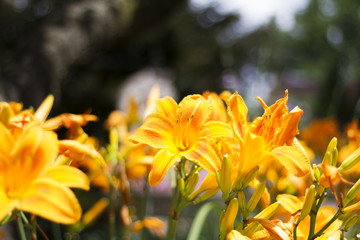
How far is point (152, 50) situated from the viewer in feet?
29.8

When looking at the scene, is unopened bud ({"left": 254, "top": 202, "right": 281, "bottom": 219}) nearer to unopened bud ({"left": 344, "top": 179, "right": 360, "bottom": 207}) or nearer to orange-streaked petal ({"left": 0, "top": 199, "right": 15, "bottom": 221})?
unopened bud ({"left": 344, "top": 179, "right": 360, "bottom": 207})

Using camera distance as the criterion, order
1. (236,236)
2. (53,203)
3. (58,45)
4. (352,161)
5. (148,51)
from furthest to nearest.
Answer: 1. (148,51)
2. (58,45)
3. (352,161)
4. (236,236)
5. (53,203)

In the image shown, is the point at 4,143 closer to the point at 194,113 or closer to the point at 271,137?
the point at 194,113

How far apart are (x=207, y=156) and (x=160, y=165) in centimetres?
8

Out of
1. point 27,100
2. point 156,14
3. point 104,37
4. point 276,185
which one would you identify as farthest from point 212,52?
point 276,185

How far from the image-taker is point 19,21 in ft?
20.8

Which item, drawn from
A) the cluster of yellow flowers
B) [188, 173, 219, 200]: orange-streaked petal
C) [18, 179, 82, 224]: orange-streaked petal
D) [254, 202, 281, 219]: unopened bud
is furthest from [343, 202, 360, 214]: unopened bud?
[18, 179, 82, 224]: orange-streaked petal

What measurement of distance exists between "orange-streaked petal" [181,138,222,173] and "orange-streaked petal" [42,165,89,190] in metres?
0.18

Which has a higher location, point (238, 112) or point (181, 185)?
point (238, 112)

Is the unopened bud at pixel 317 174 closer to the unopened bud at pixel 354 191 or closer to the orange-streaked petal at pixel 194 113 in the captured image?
the unopened bud at pixel 354 191

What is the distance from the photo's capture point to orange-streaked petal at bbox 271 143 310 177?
53 cm

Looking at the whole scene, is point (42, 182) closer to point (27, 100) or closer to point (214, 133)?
point (214, 133)

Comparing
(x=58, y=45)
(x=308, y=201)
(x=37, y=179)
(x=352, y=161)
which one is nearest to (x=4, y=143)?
(x=37, y=179)

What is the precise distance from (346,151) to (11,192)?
1.01 m
